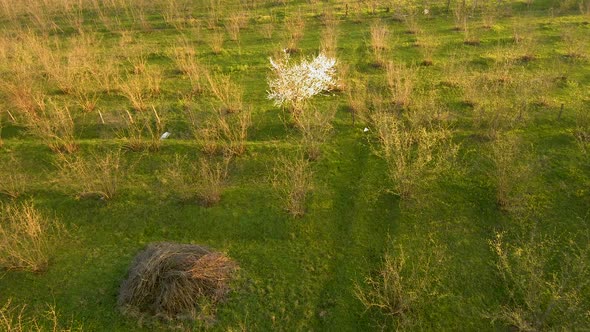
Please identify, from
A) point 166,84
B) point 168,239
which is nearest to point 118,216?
point 168,239

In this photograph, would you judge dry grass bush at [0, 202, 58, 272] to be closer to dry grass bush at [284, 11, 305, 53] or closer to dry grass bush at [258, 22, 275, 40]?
dry grass bush at [284, 11, 305, 53]

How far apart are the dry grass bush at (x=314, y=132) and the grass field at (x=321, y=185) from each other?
8cm

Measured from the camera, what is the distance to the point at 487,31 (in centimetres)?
2022

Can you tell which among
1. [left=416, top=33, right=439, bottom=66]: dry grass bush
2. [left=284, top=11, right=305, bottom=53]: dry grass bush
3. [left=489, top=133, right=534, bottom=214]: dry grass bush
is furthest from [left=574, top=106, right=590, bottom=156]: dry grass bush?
[left=284, top=11, right=305, bottom=53]: dry grass bush

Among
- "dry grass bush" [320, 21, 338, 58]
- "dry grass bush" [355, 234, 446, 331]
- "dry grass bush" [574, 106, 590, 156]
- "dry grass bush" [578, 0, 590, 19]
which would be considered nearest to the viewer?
"dry grass bush" [355, 234, 446, 331]

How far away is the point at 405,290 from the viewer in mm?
8086

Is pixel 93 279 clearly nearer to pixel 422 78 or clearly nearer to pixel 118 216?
pixel 118 216

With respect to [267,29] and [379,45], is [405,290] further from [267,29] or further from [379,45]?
[267,29]

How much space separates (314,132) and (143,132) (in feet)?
18.1

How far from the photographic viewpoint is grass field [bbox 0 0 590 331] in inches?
317

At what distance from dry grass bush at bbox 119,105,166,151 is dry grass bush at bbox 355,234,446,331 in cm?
757

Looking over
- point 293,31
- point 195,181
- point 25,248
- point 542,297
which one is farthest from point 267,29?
point 542,297

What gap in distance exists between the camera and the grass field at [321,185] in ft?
26.5

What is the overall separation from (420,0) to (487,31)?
19.7 feet
